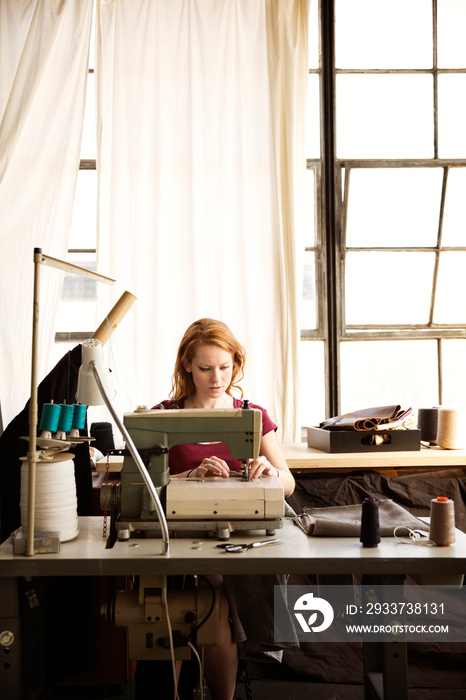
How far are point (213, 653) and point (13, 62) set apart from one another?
8.67ft

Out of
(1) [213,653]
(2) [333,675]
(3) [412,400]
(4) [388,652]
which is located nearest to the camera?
(4) [388,652]

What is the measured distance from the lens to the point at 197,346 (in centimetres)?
232

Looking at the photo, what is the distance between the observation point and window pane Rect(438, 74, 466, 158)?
3.38m

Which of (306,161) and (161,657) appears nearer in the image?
(161,657)

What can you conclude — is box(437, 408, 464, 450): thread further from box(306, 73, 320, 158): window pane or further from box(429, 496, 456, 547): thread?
box(306, 73, 320, 158): window pane

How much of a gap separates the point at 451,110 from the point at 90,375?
8.49 ft

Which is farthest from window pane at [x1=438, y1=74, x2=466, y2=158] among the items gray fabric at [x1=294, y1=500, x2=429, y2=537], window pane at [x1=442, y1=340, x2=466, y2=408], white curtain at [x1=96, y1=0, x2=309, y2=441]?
gray fabric at [x1=294, y1=500, x2=429, y2=537]

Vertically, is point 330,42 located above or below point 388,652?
above

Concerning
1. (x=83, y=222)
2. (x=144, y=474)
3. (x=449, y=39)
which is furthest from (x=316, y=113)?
(x=144, y=474)

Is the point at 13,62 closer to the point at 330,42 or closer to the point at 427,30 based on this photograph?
the point at 330,42

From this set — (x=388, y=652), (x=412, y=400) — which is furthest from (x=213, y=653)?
(x=412, y=400)

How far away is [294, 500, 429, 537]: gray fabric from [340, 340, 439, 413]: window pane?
1.42 m

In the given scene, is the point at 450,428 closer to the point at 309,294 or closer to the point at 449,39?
the point at 309,294

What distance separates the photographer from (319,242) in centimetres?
339
